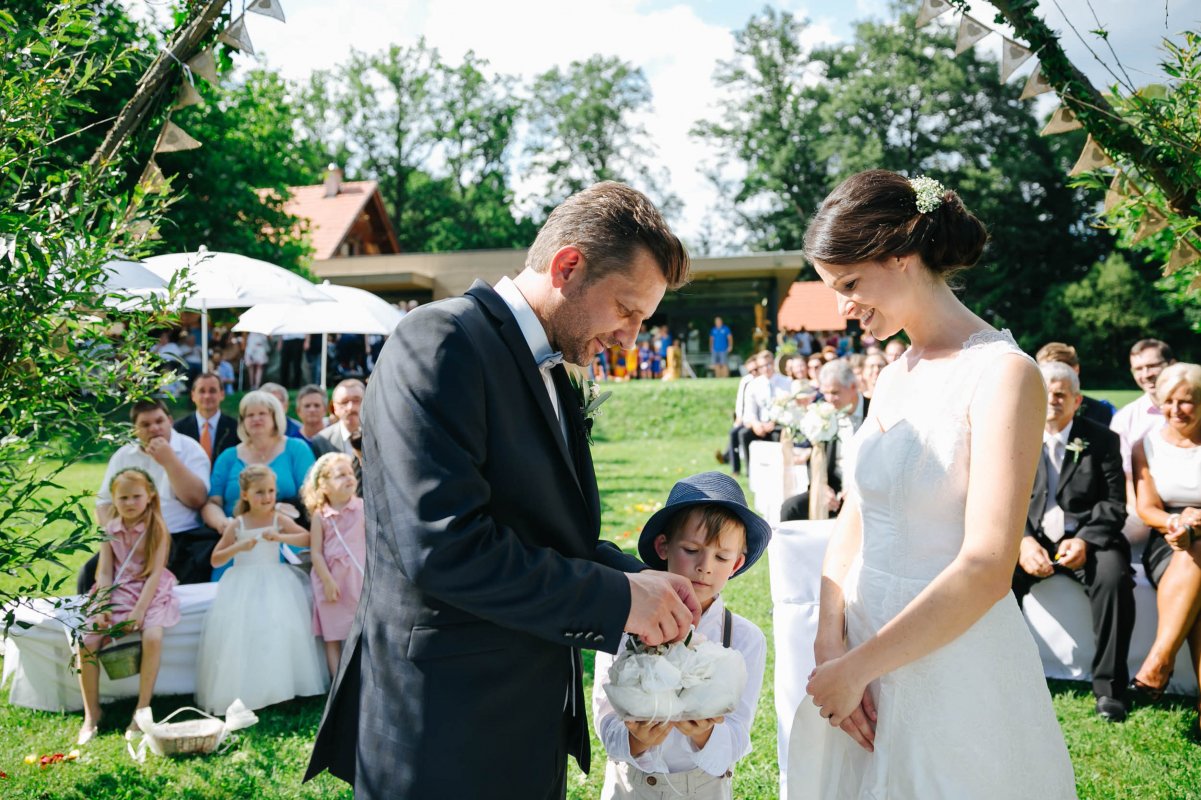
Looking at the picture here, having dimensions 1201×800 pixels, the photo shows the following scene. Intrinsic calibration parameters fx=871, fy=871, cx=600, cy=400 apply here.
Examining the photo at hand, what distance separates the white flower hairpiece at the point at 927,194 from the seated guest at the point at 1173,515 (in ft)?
12.7

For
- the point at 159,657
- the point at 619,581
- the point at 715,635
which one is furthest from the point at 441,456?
the point at 159,657

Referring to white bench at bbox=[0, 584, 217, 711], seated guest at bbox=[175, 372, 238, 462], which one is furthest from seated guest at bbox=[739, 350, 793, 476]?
white bench at bbox=[0, 584, 217, 711]

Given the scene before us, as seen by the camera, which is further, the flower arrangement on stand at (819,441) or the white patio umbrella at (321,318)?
the white patio umbrella at (321,318)

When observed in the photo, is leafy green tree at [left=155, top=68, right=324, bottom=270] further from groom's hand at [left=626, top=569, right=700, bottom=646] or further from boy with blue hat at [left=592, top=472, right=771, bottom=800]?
groom's hand at [left=626, top=569, right=700, bottom=646]

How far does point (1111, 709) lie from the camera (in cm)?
492

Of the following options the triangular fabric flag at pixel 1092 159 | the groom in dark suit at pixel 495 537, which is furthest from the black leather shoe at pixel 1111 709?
the groom in dark suit at pixel 495 537

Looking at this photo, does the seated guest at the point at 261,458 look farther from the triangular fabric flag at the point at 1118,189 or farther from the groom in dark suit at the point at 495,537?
the triangular fabric flag at the point at 1118,189

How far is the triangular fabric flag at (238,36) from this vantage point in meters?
4.32

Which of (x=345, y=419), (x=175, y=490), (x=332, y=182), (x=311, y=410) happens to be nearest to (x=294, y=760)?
(x=175, y=490)

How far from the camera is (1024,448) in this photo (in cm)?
205

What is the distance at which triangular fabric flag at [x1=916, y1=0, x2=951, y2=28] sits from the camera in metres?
4.28

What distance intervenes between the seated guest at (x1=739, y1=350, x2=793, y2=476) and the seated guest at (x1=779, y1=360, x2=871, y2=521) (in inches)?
198

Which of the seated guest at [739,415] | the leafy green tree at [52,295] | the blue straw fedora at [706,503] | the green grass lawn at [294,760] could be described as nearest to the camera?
the leafy green tree at [52,295]

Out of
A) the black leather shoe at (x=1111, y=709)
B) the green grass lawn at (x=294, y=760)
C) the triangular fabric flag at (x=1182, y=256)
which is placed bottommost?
the green grass lawn at (x=294, y=760)
